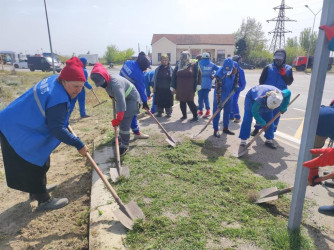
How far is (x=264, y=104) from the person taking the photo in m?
4.34

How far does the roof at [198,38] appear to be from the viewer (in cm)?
4869

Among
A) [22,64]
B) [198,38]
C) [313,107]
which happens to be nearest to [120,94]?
[313,107]

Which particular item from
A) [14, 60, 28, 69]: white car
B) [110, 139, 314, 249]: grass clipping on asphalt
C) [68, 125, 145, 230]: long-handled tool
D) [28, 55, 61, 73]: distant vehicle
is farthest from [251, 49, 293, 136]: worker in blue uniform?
[14, 60, 28, 69]: white car

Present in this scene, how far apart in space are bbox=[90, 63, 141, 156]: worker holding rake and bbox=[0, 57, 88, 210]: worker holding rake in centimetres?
104

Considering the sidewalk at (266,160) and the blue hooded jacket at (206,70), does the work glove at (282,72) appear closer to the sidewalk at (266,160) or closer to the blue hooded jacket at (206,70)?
the sidewalk at (266,160)

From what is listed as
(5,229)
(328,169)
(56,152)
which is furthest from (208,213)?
(56,152)

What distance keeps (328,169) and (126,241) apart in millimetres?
3480

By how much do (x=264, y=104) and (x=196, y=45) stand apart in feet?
153

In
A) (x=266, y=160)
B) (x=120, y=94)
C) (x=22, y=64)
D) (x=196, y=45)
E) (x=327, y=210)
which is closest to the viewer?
(x=327, y=210)

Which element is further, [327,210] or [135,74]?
[135,74]

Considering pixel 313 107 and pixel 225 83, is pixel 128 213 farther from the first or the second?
pixel 225 83

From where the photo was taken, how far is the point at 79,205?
10.4 feet

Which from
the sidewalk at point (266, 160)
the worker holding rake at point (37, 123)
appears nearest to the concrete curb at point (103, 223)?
the sidewalk at point (266, 160)

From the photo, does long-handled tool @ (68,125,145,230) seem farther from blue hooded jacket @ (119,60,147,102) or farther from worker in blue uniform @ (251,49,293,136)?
worker in blue uniform @ (251,49,293,136)
